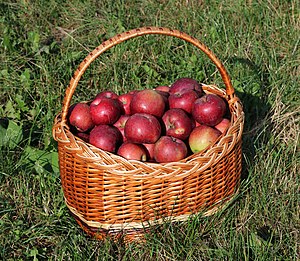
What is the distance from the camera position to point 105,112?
2.62m

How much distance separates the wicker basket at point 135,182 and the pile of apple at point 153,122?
0.36 ft

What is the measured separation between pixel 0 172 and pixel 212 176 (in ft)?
3.61

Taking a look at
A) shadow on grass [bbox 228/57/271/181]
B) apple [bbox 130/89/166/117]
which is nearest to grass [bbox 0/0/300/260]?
shadow on grass [bbox 228/57/271/181]

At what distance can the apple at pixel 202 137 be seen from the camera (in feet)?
8.29

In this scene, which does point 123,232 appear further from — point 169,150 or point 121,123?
point 121,123

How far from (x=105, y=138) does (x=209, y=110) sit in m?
0.50

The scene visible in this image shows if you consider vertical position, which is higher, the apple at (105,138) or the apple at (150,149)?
the apple at (105,138)

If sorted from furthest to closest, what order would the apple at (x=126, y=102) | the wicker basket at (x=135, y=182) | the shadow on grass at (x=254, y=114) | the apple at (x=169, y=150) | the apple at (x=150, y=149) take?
the shadow on grass at (x=254, y=114) → the apple at (x=126, y=102) → the apple at (x=150, y=149) → the apple at (x=169, y=150) → the wicker basket at (x=135, y=182)

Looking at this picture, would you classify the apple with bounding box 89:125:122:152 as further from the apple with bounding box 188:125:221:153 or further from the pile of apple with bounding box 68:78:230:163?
the apple with bounding box 188:125:221:153

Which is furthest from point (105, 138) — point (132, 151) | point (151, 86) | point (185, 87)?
point (151, 86)

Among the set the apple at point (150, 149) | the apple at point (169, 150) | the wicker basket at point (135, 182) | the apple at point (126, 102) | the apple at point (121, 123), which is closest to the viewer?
the wicker basket at point (135, 182)

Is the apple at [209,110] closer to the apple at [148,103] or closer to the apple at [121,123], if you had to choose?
the apple at [148,103]

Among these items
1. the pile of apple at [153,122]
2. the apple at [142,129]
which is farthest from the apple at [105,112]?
the apple at [142,129]

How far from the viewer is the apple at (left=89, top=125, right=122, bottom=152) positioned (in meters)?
2.49
